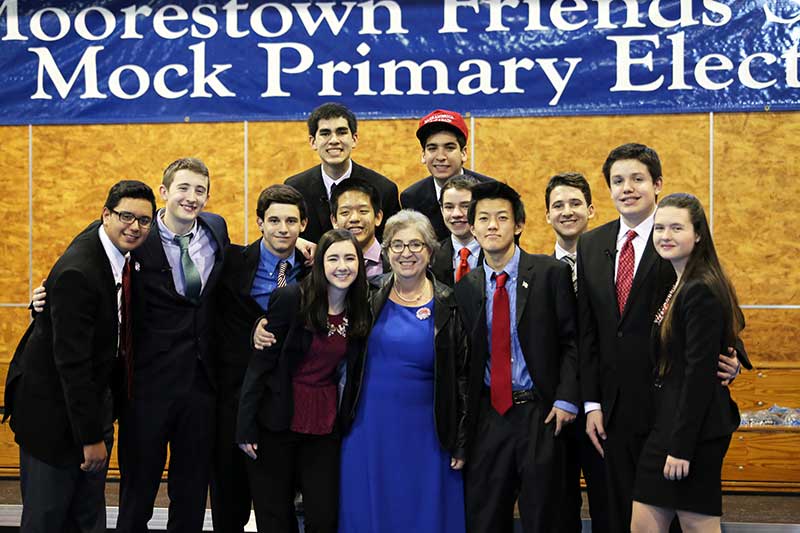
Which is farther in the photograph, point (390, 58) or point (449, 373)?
point (390, 58)

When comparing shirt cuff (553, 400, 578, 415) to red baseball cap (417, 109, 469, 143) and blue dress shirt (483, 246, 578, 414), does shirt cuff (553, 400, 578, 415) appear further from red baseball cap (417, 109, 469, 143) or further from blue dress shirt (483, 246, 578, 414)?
red baseball cap (417, 109, 469, 143)

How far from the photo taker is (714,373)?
269cm

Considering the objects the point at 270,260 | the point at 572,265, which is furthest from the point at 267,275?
the point at 572,265

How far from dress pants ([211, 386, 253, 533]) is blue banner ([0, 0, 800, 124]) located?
2324 mm

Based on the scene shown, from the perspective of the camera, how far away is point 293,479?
3203 millimetres

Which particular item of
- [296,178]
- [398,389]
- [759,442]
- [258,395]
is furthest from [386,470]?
[759,442]

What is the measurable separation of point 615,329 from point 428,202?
4.04 feet

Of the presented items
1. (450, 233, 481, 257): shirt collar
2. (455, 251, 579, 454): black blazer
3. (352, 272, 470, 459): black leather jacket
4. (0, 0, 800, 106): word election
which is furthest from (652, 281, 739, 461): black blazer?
(0, 0, 800, 106): word election

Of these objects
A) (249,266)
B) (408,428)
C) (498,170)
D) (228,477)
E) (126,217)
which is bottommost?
(228,477)

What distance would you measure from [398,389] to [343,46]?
2.76 m

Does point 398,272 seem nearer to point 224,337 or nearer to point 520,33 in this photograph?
point 224,337

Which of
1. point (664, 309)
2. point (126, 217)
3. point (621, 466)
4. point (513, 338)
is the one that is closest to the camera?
point (664, 309)

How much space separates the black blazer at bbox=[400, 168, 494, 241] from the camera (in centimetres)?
384

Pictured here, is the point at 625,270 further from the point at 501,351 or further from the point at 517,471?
the point at 517,471
